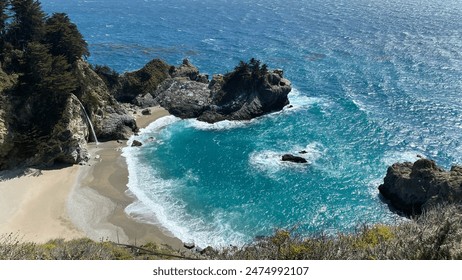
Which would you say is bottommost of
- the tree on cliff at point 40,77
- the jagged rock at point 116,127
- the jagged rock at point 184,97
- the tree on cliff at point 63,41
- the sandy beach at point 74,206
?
the sandy beach at point 74,206

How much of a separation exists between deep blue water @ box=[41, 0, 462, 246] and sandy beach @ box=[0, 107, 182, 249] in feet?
6.89

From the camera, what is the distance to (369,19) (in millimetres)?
145125

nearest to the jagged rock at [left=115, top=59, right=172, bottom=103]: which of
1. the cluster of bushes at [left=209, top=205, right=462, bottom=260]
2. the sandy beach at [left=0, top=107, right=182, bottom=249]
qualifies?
the sandy beach at [left=0, top=107, right=182, bottom=249]

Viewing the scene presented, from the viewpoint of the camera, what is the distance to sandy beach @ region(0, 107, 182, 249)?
1686 inches

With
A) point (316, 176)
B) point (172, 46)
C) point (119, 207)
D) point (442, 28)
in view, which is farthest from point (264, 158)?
point (442, 28)

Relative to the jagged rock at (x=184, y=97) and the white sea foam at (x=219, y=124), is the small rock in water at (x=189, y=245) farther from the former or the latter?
the jagged rock at (x=184, y=97)

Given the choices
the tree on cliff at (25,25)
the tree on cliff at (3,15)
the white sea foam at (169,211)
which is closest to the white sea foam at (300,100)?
the white sea foam at (169,211)

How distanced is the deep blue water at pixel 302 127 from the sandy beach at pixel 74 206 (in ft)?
6.89

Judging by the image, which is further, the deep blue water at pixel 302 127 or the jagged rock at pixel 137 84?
the jagged rock at pixel 137 84

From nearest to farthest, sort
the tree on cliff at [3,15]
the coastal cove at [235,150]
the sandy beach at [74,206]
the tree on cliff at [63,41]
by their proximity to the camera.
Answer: the sandy beach at [74,206] → the coastal cove at [235,150] → the tree on cliff at [3,15] → the tree on cliff at [63,41]

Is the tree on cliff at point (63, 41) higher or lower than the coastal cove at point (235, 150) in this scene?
higher

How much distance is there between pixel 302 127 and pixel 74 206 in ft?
131

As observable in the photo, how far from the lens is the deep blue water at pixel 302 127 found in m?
48.8
